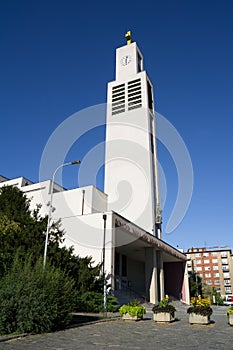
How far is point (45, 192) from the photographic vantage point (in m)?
36.9

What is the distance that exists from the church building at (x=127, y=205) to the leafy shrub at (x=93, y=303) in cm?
374

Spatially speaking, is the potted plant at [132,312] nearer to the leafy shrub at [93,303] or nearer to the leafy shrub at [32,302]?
the leafy shrub at [32,302]

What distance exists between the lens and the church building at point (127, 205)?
26.1m

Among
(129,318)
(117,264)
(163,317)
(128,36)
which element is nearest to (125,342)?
(163,317)

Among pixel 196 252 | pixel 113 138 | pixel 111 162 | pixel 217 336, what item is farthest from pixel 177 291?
pixel 196 252

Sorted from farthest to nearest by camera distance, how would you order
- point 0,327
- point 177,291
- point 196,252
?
point 196,252 → point 177,291 → point 0,327

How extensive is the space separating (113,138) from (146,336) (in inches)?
1592

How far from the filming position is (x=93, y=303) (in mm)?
18234

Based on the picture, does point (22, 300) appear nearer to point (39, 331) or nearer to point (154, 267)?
point (39, 331)

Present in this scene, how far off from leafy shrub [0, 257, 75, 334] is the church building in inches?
524

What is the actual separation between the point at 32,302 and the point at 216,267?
280ft

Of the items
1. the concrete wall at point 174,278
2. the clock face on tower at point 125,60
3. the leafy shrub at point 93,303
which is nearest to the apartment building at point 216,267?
the concrete wall at point 174,278

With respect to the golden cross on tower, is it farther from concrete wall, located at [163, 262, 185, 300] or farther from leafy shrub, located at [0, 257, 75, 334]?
leafy shrub, located at [0, 257, 75, 334]

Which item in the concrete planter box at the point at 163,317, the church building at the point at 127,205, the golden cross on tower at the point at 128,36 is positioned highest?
the golden cross on tower at the point at 128,36
